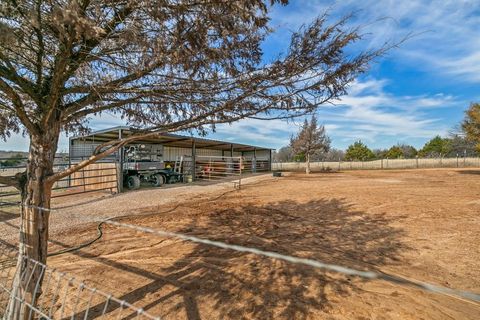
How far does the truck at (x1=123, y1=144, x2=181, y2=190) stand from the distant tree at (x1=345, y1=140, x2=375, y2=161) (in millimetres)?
41891

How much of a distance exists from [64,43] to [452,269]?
212 inches

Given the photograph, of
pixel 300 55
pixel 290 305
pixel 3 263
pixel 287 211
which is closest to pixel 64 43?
pixel 300 55

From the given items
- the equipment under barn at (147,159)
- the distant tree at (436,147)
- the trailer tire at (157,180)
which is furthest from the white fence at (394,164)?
the trailer tire at (157,180)

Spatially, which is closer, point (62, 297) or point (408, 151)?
point (62, 297)

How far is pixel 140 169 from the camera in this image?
1299cm

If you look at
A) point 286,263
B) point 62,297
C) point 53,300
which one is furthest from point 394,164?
point 53,300

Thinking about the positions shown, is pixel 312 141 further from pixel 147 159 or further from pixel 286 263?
pixel 286 263

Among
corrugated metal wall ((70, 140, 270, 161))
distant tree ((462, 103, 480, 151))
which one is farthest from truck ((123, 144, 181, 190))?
distant tree ((462, 103, 480, 151))

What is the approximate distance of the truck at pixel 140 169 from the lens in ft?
41.9

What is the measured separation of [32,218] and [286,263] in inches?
123

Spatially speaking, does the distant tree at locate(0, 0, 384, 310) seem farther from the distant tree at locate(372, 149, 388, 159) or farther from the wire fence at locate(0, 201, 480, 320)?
the distant tree at locate(372, 149, 388, 159)

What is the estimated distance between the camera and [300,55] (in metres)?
2.07

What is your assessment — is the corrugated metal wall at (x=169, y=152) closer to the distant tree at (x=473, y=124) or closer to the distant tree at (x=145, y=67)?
the distant tree at (x=145, y=67)

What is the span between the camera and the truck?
41.9 ft
